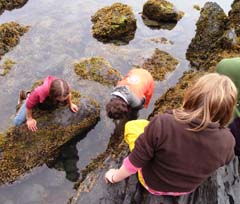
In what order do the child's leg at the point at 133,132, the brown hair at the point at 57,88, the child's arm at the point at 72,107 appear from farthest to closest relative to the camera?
the child's arm at the point at 72,107
the brown hair at the point at 57,88
the child's leg at the point at 133,132

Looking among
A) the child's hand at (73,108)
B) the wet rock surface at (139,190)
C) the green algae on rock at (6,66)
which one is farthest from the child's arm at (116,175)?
the green algae on rock at (6,66)

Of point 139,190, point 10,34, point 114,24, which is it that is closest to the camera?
point 139,190

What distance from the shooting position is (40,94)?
7.36 meters

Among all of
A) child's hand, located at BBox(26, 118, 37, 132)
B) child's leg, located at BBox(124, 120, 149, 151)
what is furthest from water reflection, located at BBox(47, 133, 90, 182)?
child's leg, located at BBox(124, 120, 149, 151)

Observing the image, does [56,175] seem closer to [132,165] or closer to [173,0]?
[132,165]

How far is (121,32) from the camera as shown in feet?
40.2

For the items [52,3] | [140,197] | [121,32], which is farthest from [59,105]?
[52,3]

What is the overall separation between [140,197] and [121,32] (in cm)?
754

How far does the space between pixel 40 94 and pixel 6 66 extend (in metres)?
3.70

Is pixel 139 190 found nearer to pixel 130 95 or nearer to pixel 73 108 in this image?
pixel 130 95

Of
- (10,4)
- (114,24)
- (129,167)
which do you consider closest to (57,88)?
(129,167)

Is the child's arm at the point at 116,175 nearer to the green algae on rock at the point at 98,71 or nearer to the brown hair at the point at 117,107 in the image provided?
the brown hair at the point at 117,107

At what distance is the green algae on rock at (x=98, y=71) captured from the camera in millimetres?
10266

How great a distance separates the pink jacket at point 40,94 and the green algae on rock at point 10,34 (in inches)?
162
